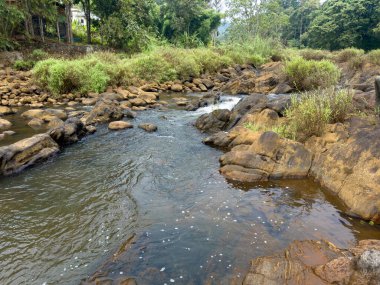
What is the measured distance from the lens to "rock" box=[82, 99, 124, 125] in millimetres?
12281

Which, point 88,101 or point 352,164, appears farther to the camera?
point 88,101

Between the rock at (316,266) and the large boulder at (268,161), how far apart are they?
8.62 ft

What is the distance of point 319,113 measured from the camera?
7922 mm

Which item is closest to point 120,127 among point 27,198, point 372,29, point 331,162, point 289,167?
point 27,198

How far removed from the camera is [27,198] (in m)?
6.40

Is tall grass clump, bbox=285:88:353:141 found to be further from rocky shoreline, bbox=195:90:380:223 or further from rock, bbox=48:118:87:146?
rock, bbox=48:118:87:146

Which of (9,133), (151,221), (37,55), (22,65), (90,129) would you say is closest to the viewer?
(151,221)

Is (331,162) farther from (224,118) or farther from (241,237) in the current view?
(224,118)

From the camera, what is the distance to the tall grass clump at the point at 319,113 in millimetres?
7965

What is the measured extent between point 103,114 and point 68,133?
9.53 ft

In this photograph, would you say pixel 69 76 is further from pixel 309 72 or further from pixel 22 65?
pixel 309 72

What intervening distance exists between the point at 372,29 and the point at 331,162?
129 feet

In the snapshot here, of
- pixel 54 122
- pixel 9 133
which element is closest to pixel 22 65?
pixel 54 122

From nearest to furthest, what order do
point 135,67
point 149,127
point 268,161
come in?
point 268,161, point 149,127, point 135,67
